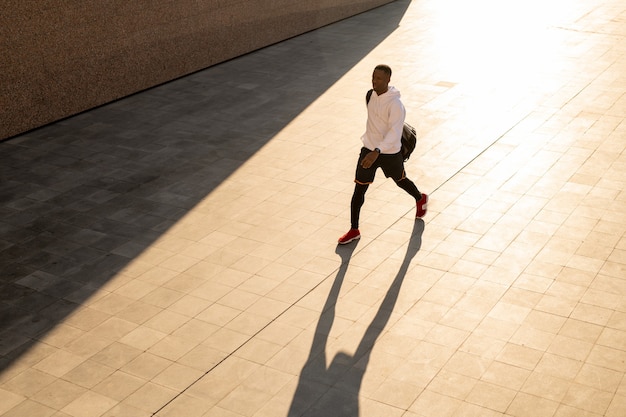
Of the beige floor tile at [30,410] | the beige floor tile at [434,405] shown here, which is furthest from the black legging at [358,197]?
the beige floor tile at [30,410]

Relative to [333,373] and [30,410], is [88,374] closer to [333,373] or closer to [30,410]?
[30,410]

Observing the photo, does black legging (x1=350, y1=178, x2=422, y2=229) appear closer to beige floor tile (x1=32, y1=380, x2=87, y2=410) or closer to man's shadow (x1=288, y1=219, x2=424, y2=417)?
man's shadow (x1=288, y1=219, x2=424, y2=417)

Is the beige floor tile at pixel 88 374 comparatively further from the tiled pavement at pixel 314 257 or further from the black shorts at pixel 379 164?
the black shorts at pixel 379 164

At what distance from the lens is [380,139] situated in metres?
7.80

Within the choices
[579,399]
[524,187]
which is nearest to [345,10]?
[524,187]

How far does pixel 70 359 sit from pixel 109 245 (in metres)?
1.99

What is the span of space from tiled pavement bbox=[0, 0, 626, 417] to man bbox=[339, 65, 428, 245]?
1.61ft

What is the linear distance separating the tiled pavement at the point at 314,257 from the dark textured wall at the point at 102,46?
1.25 ft

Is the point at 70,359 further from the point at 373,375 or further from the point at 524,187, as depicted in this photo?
the point at 524,187

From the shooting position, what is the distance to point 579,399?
5746 mm

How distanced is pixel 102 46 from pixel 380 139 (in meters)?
6.40

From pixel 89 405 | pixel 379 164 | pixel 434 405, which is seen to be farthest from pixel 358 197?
pixel 89 405

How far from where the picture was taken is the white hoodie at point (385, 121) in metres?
7.61

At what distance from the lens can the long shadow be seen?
7730mm
